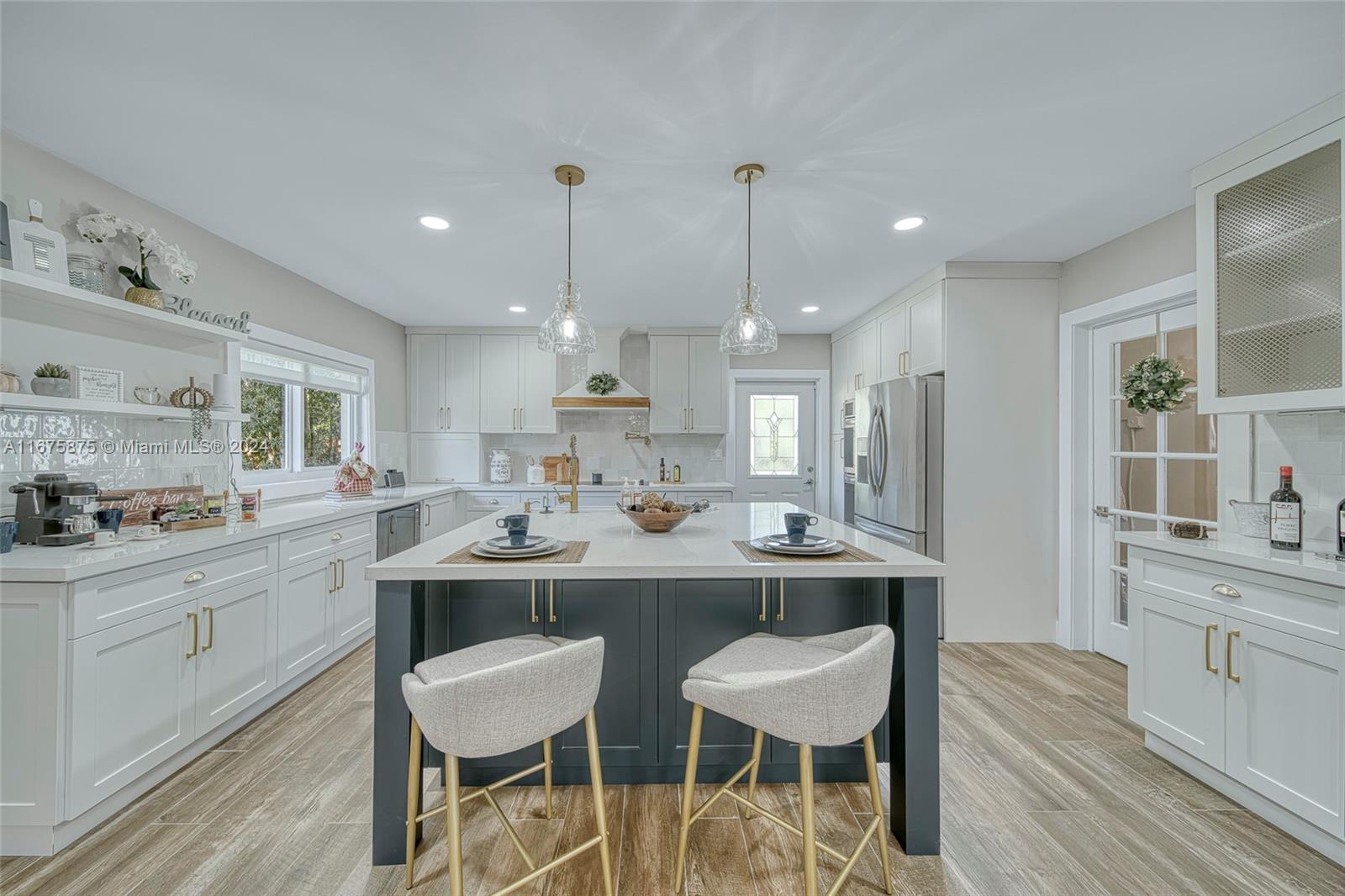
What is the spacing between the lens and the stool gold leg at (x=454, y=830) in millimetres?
1315

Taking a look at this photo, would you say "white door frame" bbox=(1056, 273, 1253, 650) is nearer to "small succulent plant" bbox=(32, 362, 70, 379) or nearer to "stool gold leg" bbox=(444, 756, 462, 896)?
"stool gold leg" bbox=(444, 756, 462, 896)

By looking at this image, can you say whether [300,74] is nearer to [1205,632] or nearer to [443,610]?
[443,610]

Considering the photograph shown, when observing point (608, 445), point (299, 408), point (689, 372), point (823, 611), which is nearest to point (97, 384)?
point (299, 408)

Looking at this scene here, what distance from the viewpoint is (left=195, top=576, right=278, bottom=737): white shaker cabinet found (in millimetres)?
2238

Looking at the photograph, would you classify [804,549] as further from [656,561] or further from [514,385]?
[514,385]

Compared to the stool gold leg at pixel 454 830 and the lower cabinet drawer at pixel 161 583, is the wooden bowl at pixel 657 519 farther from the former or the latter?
the lower cabinet drawer at pixel 161 583

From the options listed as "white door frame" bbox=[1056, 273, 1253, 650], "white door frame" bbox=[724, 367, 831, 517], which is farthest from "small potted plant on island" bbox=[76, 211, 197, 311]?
"white door frame" bbox=[1056, 273, 1253, 650]

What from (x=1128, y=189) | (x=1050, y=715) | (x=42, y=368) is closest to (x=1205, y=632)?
(x=1050, y=715)

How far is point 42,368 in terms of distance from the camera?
2113 mm

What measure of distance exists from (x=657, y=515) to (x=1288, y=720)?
83.6 inches

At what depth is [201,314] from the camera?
2707 mm

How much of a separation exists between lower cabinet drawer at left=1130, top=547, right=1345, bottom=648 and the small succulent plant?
4.25 m

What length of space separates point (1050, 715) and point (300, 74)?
381 centimetres

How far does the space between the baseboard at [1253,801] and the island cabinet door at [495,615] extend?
242 centimetres
